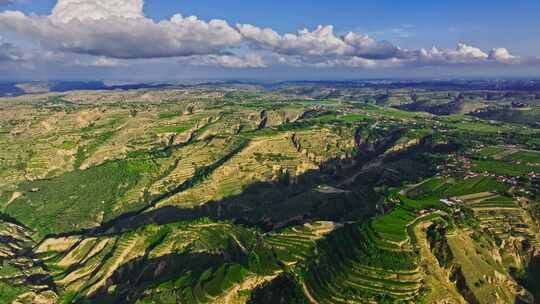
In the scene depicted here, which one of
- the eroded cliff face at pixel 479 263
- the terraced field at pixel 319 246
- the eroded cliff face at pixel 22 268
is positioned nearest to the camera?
the eroded cliff face at pixel 479 263

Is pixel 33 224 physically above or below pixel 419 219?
below

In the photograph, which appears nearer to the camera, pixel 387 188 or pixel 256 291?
pixel 256 291

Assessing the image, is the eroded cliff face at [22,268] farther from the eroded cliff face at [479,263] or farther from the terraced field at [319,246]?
the eroded cliff face at [479,263]

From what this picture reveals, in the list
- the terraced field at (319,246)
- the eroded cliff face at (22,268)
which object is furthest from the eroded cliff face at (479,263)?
the eroded cliff face at (22,268)

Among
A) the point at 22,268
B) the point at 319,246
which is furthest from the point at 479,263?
the point at 22,268

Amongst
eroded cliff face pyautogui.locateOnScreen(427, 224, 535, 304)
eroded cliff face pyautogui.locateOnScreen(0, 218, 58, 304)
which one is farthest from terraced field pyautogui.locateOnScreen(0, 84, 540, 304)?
eroded cliff face pyautogui.locateOnScreen(0, 218, 58, 304)

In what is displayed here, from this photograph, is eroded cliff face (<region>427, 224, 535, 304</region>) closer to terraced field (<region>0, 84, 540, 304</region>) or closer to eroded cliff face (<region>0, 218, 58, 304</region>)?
terraced field (<region>0, 84, 540, 304</region>)

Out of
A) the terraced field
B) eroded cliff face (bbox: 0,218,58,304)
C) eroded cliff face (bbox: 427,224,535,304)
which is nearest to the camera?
eroded cliff face (bbox: 427,224,535,304)

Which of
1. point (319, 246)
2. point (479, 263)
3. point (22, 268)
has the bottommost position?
point (22, 268)

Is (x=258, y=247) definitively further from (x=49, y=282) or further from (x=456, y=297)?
(x=49, y=282)

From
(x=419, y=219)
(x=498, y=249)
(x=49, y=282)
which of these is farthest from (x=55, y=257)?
(x=498, y=249)

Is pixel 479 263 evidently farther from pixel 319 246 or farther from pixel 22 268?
pixel 22 268
